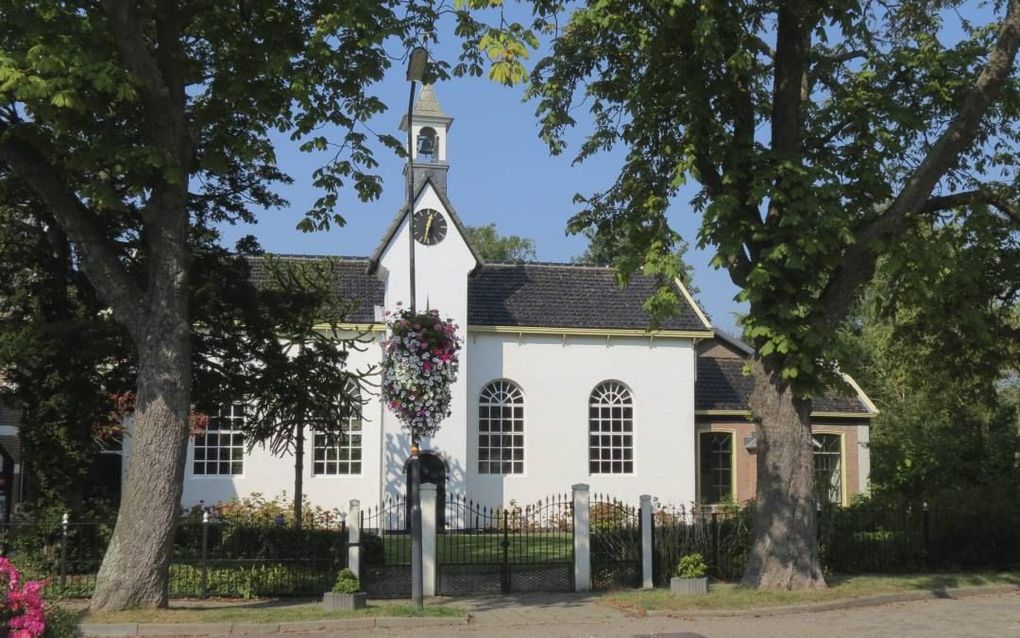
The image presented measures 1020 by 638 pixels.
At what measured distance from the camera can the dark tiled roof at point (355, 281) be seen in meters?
30.9

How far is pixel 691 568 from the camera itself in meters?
16.4

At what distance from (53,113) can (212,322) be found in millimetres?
6773

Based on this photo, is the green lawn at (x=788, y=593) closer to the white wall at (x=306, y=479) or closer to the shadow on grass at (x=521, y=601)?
the shadow on grass at (x=521, y=601)

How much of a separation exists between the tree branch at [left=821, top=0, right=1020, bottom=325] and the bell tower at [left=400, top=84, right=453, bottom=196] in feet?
55.6

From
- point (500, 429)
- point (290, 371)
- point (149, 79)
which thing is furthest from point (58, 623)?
point (500, 429)

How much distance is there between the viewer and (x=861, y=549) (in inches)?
749

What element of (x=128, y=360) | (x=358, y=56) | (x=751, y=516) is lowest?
(x=751, y=516)

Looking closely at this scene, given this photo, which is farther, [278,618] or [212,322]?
[212,322]

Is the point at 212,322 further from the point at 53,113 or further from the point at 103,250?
the point at 53,113

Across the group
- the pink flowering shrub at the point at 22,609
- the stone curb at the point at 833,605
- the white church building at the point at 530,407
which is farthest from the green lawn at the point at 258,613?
the white church building at the point at 530,407

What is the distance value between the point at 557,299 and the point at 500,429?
4.47m

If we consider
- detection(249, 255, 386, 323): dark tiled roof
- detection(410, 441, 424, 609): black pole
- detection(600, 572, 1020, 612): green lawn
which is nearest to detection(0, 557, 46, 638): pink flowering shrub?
detection(410, 441, 424, 609): black pole

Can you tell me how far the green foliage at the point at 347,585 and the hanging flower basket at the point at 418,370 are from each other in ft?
7.12

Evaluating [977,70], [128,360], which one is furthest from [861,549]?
[128,360]
